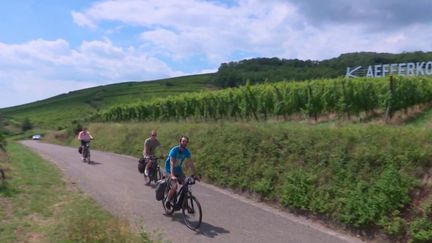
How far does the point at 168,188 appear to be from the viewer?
45.0 feet

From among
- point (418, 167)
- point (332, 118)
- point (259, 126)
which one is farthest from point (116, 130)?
point (418, 167)

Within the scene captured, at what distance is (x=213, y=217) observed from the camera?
1338cm

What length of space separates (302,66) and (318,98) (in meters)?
44.6

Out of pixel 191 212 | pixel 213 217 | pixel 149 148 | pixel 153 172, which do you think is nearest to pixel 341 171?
pixel 213 217

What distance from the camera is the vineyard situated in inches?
938

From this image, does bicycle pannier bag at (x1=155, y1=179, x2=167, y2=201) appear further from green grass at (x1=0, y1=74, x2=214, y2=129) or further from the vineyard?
green grass at (x1=0, y1=74, x2=214, y2=129)

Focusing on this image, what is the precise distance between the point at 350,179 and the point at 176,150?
14.6ft

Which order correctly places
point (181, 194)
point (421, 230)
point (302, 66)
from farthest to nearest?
1. point (302, 66)
2. point (181, 194)
3. point (421, 230)

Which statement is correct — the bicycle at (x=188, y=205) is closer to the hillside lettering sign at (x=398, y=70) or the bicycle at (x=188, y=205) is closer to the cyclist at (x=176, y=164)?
the cyclist at (x=176, y=164)

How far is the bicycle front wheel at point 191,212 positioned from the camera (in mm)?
12227

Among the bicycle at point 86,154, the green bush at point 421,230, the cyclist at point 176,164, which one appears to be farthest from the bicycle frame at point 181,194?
the bicycle at point 86,154

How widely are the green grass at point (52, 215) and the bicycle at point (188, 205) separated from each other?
172 cm

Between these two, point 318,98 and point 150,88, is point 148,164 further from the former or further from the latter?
point 150,88

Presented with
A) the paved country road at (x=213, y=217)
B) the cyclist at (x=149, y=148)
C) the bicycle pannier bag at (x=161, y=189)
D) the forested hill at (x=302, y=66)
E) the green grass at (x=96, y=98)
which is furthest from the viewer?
the green grass at (x=96, y=98)
